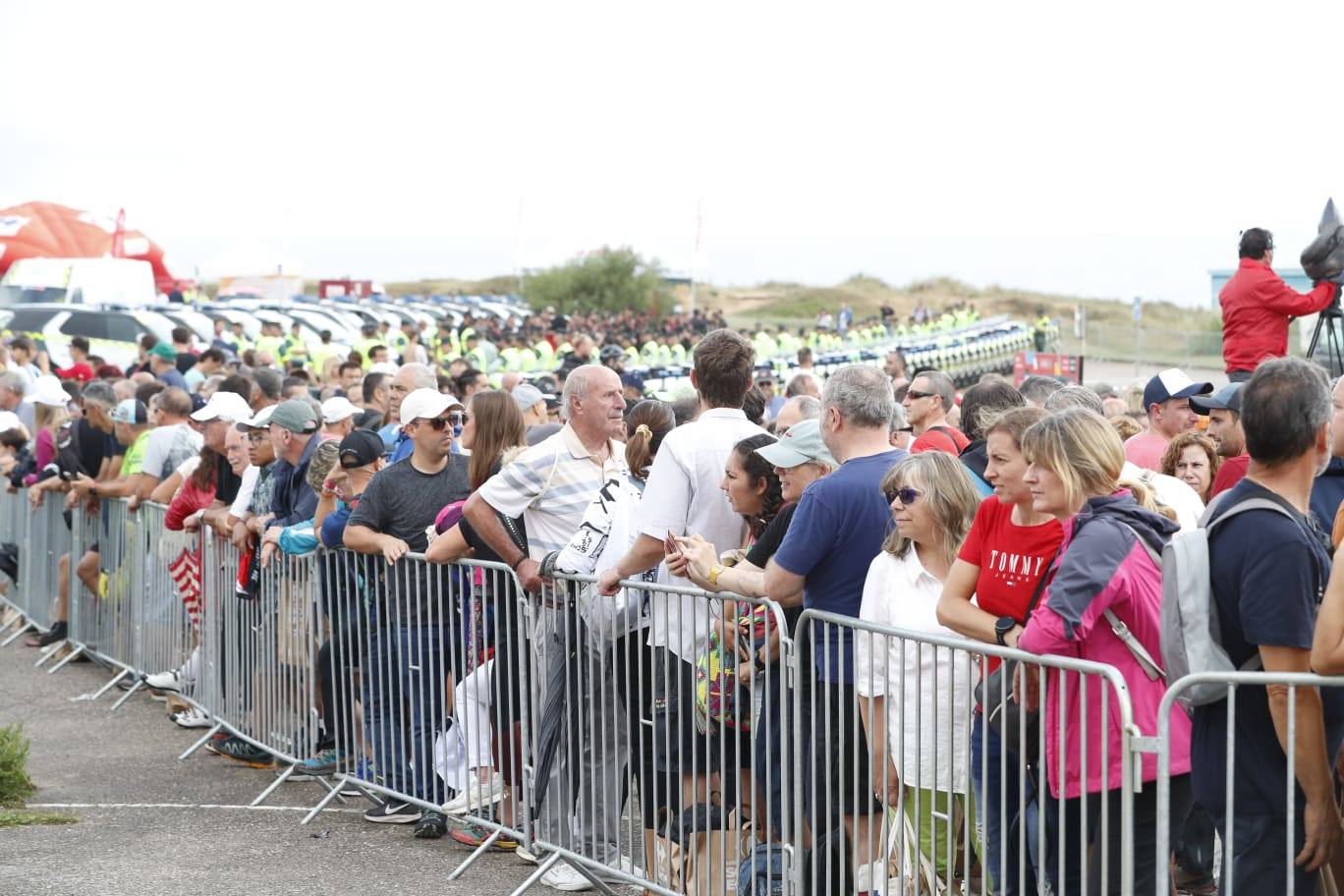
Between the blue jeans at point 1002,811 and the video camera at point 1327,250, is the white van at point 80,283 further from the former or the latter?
the blue jeans at point 1002,811

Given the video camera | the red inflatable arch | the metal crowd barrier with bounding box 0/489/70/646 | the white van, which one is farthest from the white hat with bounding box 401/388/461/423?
the red inflatable arch

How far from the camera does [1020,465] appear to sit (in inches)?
178

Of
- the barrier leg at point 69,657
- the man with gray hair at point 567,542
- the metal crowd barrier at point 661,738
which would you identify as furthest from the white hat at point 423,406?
the barrier leg at point 69,657

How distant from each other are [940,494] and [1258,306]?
478 centimetres

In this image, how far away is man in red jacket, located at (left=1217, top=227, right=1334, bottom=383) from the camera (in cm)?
870

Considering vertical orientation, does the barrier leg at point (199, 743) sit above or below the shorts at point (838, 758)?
below

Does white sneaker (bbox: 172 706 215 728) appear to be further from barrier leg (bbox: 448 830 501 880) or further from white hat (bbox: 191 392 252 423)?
barrier leg (bbox: 448 830 501 880)

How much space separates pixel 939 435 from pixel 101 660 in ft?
22.1

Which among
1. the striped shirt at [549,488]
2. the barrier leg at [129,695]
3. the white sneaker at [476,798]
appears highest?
the striped shirt at [549,488]

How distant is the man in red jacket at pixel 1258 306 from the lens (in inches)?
343

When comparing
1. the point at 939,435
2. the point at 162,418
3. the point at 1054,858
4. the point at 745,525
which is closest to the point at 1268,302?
the point at 939,435

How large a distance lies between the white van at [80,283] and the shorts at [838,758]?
40.1 m

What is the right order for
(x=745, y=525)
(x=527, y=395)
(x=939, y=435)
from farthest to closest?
(x=527, y=395) < (x=939, y=435) < (x=745, y=525)

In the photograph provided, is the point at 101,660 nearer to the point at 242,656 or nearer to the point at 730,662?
the point at 242,656
